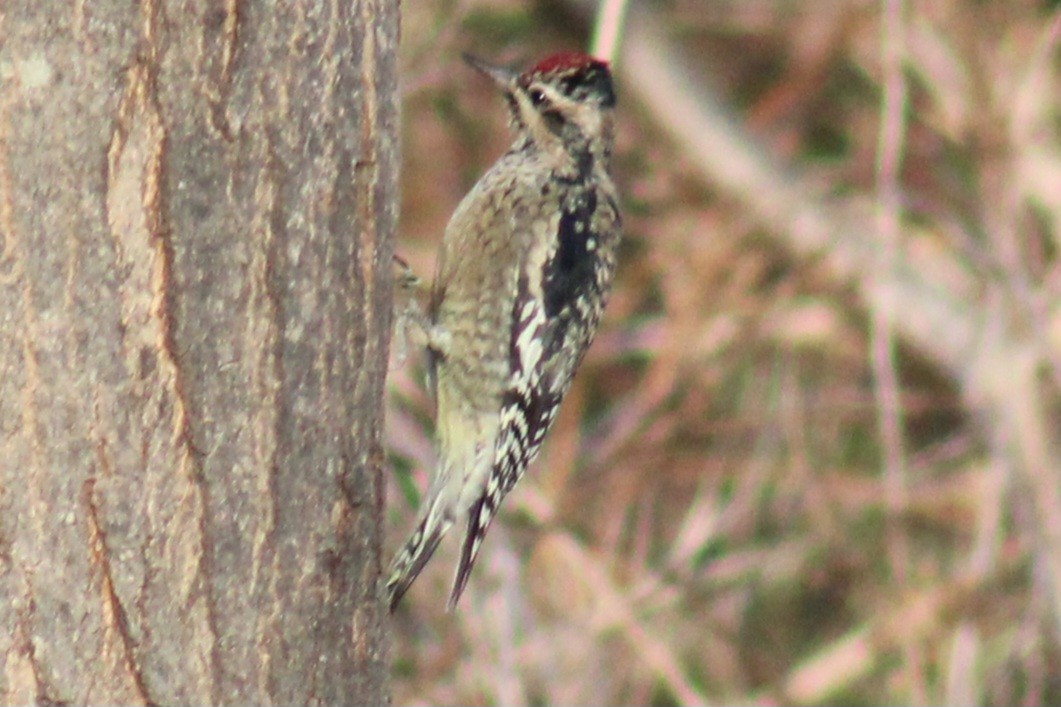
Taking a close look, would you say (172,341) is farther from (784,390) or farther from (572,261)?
(784,390)

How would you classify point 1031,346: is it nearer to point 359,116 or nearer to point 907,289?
point 907,289

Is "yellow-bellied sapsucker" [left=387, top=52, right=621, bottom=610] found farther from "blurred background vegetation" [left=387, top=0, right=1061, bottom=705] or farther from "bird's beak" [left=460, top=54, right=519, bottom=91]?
"blurred background vegetation" [left=387, top=0, right=1061, bottom=705]

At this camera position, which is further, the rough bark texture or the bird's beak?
the bird's beak

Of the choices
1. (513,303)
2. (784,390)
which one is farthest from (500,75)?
(784,390)

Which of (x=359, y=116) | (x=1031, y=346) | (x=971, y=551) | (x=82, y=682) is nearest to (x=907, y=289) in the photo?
(x=1031, y=346)

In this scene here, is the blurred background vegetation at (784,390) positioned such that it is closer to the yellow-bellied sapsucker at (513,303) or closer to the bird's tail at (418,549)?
the yellow-bellied sapsucker at (513,303)

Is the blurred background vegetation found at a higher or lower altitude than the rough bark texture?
lower

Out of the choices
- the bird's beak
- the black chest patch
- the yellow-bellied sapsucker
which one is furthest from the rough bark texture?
the bird's beak

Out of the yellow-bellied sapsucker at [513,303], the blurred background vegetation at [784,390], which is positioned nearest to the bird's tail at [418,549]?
the yellow-bellied sapsucker at [513,303]
